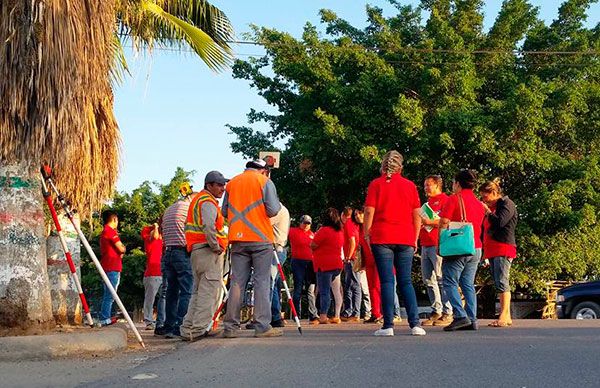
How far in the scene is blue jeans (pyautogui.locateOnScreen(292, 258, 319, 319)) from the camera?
15008mm

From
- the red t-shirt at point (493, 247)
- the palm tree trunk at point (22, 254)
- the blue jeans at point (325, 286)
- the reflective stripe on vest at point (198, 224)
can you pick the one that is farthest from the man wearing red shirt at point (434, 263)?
the palm tree trunk at point (22, 254)

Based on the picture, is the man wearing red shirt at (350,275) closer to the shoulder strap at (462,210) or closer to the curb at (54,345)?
the shoulder strap at (462,210)

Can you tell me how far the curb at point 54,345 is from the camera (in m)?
8.15

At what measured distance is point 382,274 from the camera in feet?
32.9

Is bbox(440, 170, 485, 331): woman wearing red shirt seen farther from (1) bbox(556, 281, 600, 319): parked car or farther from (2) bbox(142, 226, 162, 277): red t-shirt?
(1) bbox(556, 281, 600, 319): parked car

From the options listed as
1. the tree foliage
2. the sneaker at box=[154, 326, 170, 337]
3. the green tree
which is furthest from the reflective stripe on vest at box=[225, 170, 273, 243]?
the green tree

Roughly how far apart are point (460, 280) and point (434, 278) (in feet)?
4.13

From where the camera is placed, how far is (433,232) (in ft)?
40.2

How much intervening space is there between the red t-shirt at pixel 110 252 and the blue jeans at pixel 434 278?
15.0ft

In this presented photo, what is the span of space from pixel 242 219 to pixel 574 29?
74.2ft

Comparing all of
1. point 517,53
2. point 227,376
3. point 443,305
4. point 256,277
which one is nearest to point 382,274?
point 256,277

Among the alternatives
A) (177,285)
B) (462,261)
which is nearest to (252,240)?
(177,285)

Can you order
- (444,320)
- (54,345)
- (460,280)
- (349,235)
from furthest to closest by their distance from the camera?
1. (349,235)
2. (444,320)
3. (460,280)
4. (54,345)

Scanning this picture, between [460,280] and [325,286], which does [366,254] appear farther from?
[460,280]
